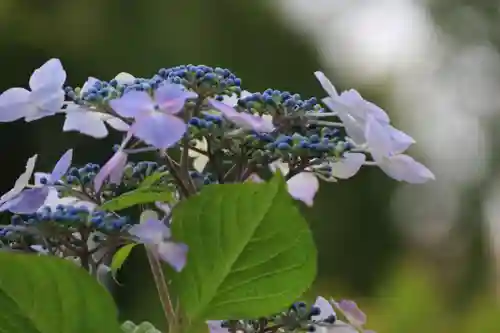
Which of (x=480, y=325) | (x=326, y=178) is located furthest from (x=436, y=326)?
(x=326, y=178)

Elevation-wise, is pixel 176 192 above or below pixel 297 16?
above

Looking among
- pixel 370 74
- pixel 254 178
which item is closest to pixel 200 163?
pixel 254 178

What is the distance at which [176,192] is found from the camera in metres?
0.29

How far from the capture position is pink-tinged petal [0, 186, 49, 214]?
0.86 feet

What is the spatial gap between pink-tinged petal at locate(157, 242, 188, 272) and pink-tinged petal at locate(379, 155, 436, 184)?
8cm

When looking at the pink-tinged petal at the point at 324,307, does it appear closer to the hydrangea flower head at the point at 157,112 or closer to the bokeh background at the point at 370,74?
the hydrangea flower head at the point at 157,112

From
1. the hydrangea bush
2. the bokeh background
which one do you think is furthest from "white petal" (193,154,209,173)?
the bokeh background

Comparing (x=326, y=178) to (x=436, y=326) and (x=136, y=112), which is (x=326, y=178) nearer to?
(x=136, y=112)

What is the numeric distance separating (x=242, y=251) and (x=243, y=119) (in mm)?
43

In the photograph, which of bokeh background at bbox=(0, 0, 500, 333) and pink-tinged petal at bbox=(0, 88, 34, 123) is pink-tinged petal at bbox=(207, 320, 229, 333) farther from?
bokeh background at bbox=(0, 0, 500, 333)

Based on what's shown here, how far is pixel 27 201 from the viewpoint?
0.87 ft

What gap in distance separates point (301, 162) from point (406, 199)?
2006 mm

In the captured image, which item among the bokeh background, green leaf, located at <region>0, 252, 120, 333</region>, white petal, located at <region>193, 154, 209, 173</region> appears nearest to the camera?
green leaf, located at <region>0, 252, 120, 333</region>

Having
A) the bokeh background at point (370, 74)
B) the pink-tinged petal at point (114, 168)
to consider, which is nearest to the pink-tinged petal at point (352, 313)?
the pink-tinged petal at point (114, 168)
